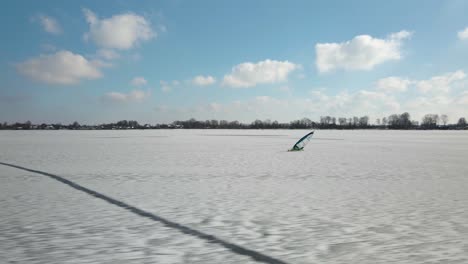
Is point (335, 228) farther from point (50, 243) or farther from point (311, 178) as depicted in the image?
point (311, 178)

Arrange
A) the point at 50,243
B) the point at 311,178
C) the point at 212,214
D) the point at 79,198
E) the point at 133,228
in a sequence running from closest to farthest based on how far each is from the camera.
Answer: the point at 50,243 < the point at 133,228 < the point at 212,214 < the point at 79,198 < the point at 311,178

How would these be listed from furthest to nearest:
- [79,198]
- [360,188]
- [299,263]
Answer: [360,188] → [79,198] → [299,263]

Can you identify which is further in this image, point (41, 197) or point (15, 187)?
point (15, 187)

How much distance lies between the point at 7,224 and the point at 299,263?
12.6 feet

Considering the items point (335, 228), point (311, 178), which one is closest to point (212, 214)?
point (335, 228)

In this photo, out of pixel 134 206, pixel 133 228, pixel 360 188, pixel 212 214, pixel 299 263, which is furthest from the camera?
pixel 360 188

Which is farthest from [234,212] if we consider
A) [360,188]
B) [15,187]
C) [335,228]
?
[15,187]

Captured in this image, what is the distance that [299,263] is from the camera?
3127mm

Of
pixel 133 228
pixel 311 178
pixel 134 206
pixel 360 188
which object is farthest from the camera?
pixel 311 178

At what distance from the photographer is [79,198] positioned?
6156 mm

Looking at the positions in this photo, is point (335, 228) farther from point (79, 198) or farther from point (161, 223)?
point (79, 198)

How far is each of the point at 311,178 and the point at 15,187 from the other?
6975 millimetres

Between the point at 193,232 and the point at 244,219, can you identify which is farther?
the point at 244,219

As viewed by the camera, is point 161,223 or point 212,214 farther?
point 212,214
